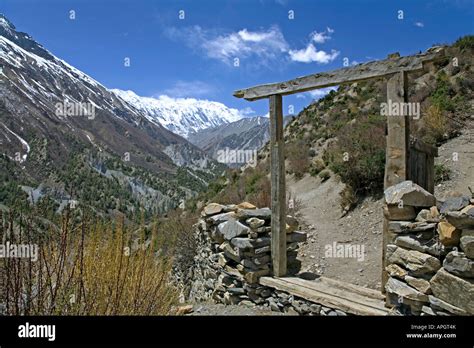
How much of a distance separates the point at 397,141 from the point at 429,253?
4.70 ft

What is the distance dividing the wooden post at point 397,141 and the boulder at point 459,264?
1113 mm

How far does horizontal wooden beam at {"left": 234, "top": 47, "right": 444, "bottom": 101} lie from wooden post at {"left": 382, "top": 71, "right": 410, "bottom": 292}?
0.13 m

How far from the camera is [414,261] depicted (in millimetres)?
3246

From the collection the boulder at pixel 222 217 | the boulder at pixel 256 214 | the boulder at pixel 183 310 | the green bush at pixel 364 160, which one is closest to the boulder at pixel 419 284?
the boulder at pixel 256 214

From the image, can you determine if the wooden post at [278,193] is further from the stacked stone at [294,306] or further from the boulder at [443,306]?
the boulder at [443,306]

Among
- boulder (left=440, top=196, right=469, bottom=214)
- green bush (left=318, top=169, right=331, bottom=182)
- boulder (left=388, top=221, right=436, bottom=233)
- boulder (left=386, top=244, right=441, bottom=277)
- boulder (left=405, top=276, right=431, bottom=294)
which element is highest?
green bush (left=318, top=169, right=331, bottom=182)

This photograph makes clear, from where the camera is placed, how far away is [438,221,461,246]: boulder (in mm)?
2930

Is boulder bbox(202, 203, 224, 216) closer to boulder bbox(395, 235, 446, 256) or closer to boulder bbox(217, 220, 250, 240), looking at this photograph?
boulder bbox(217, 220, 250, 240)

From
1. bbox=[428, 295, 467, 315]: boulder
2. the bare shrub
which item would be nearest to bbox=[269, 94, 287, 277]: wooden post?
the bare shrub

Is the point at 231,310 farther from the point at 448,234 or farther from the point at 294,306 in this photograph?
the point at 448,234

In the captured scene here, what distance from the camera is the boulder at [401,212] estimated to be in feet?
11.7

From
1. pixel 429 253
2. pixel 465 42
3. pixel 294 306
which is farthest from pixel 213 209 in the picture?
pixel 465 42

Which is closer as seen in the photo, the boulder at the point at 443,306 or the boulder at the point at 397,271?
the boulder at the point at 443,306

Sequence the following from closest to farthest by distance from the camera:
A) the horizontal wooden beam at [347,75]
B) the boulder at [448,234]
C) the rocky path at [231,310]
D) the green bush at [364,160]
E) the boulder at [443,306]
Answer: the boulder at [443,306]
the boulder at [448,234]
the horizontal wooden beam at [347,75]
the rocky path at [231,310]
the green bush at [364,160]
